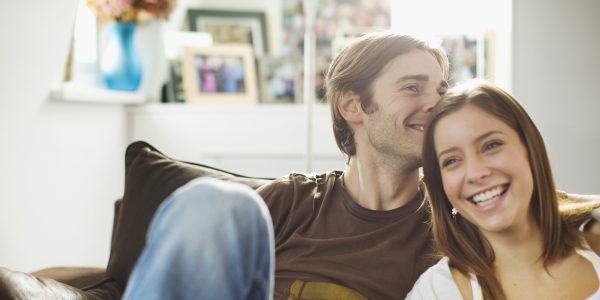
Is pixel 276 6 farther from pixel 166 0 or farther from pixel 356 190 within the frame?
pixel 356 190

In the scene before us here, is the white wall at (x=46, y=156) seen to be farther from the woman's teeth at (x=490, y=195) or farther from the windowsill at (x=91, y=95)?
the woman's teeth at (x=490, y=195)

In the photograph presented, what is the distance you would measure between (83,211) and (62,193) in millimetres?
180

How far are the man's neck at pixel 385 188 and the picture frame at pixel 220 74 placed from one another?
1.80m

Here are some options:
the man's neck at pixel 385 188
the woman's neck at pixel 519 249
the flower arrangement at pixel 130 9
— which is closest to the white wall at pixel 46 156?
the flower arrangement at pixel 130 9

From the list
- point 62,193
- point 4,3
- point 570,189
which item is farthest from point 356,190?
point 62,193

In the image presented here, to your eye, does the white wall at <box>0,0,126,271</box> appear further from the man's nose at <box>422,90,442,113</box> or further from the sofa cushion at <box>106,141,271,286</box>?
the man's nose at <box>422,90,442,113</box>

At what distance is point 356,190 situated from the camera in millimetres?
1538

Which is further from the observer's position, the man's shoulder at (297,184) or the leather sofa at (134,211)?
the leather sofa at (134,211)

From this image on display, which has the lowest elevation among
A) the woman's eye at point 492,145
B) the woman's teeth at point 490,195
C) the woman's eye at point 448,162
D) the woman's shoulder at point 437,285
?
the woman's shoulder at point 437,285

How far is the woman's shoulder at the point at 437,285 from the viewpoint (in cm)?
127

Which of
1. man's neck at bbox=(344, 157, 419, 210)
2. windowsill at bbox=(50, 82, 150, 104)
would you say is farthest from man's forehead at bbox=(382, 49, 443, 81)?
windowsill at bbox=(50, 82, 150, 104)

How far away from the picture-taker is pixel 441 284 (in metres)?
1.28

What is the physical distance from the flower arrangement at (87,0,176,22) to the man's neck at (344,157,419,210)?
Result: 5.48ft

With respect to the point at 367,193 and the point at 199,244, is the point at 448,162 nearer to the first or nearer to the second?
the point at 367,193
